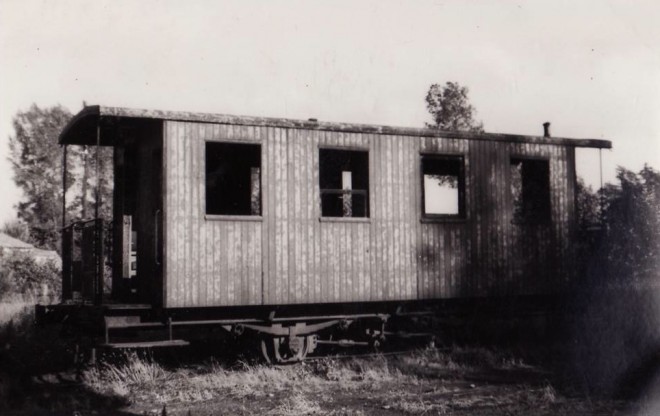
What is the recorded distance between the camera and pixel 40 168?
45.8 meters

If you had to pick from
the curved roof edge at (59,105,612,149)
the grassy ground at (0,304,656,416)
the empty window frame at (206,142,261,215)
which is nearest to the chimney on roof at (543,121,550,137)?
the curved roof edge at (59,105,612,149)

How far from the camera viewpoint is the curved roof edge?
9801mm

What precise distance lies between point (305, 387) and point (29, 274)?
22.8m

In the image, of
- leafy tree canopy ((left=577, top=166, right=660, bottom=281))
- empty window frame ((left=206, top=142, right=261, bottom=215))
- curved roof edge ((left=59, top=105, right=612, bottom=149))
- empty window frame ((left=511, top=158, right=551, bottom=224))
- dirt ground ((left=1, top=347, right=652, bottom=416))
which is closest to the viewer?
dirt ground ((left=1, top=347, right=652, bottom=416))

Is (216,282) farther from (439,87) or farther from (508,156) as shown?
(439,87)

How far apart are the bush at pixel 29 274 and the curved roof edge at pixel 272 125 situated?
16980mm

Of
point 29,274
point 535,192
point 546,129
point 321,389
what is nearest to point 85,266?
point 321,389

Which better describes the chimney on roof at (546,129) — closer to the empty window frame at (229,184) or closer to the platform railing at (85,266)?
the empty window frame at (229,184)

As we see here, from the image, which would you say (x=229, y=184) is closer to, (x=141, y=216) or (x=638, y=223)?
(x=141, y=216)

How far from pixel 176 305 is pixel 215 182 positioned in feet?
11.1

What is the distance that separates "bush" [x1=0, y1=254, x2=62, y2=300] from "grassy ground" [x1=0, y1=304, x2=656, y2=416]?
15.9 m

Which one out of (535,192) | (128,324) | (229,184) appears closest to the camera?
(128,324)

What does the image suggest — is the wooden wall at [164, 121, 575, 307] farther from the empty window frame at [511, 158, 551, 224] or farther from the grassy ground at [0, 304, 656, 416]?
the grassy ground at [0, 304, 656, 416]

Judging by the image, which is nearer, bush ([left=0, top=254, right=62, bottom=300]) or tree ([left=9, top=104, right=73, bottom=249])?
bush ([left=0, top=254, right=62, bottom=300])
